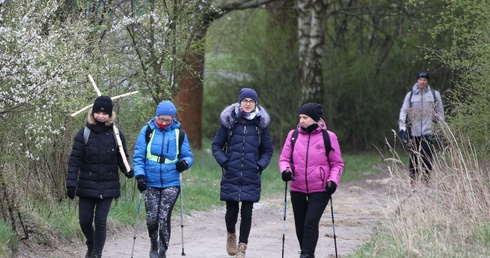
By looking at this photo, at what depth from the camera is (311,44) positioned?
20984 mm

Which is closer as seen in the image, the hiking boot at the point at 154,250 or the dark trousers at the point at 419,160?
the hiking boot at the point at 154,250

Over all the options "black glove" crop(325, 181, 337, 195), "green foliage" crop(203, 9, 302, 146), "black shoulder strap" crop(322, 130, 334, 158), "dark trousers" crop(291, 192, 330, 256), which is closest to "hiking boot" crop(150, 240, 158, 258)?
"dark trousers" crop(291, 192, 330, 256)

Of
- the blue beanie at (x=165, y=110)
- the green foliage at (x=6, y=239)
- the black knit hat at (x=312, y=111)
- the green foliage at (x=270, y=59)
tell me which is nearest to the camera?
the green foliage at (x=6, y=239)

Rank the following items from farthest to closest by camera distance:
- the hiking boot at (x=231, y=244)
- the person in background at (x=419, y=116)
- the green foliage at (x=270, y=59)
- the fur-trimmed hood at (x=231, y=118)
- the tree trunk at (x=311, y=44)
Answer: the green foliage at (x=270, y=59) < the tree trunk at (x=311, y=44) < the person in background at (x=419, y=116) < the hiking boot at (x=231, y=244) < the fur-trimmed hood at (x=231, y=118)

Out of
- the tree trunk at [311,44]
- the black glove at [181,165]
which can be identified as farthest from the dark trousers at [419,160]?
the tree trunk at [311,44]

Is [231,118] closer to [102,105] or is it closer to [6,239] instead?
[102,105]

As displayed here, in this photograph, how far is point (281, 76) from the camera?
2572cm

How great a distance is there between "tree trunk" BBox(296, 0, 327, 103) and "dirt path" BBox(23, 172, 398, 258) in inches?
237

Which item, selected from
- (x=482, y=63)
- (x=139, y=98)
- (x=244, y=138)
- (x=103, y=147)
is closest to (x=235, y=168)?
(x=244, y=138)

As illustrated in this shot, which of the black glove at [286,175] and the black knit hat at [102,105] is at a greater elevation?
the black knit hat at [102,105]

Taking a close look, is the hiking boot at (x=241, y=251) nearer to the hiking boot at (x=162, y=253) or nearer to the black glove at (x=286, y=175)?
the hiking boot at (x=162, y=253)

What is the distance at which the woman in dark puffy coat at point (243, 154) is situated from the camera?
929 cm

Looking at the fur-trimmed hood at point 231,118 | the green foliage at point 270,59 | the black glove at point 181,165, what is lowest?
the black glove at point 181,165

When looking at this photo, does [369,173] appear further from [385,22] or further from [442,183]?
[442,183]
